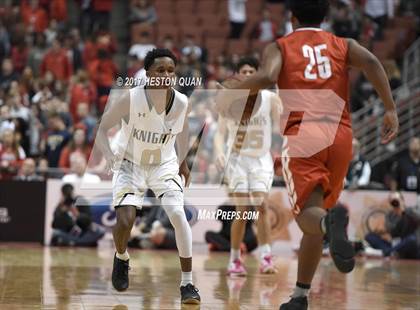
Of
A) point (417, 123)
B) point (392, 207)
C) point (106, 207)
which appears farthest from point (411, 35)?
point (106, 207)

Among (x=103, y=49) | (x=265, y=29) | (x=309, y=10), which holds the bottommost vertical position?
(x=309, y=10)

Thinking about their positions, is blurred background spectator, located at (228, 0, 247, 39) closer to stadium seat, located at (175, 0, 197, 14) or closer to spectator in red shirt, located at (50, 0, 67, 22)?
stadium seat, located at (175, 0, 197, 14)

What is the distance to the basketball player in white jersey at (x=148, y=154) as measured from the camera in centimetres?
750

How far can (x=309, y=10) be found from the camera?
20.3 feet

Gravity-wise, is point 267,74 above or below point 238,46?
below

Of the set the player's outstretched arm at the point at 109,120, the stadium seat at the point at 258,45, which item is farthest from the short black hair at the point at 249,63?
the stadium seat at the point at 258,45

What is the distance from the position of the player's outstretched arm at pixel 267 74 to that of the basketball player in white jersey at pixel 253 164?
406cm

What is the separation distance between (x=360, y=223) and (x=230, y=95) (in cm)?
784

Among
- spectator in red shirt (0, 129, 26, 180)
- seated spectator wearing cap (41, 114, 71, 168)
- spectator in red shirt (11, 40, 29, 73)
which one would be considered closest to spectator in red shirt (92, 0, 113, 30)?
spectator in red shirt (11, 40, 29, 73)

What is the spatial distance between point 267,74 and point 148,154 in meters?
2.04

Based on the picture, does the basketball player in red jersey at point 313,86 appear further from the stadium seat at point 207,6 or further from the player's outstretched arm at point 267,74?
the stadium seat at point 207,6

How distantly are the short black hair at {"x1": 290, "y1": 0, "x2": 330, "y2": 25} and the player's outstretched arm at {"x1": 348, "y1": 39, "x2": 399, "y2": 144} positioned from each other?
1.08 feet

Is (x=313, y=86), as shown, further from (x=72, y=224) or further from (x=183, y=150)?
(x=72, y=224)

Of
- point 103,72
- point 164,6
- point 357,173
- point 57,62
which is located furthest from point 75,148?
point 164,6
